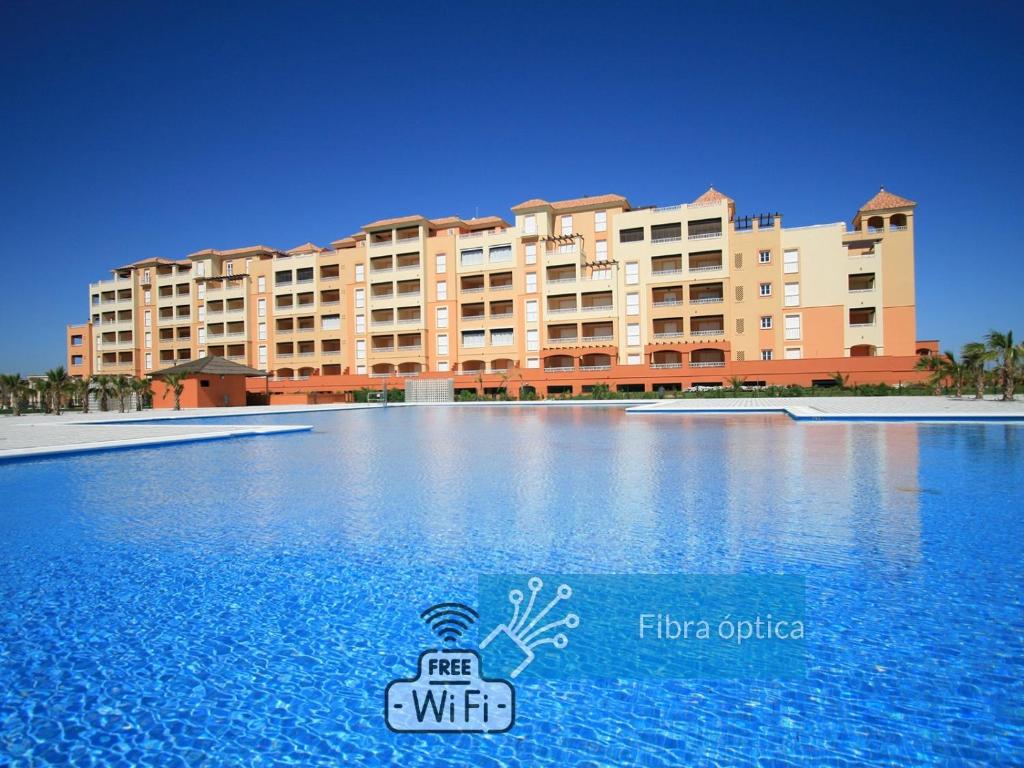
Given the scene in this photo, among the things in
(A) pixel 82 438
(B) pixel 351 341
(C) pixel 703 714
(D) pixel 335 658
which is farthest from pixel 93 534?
(B) pixel 351 341

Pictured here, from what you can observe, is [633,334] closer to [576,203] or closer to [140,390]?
[576,203]

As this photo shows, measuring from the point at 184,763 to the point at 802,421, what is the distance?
19799 mm

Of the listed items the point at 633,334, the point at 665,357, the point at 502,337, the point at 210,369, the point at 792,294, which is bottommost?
the point at 210,369

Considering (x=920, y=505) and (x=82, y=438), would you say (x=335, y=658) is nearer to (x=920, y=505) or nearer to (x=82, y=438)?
(x=920, y=505)

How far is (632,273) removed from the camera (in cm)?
4619

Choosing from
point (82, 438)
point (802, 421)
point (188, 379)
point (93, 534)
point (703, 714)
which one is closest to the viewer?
point (703, 714)

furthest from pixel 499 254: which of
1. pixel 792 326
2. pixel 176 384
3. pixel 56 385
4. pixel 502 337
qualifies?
pixel 56 385

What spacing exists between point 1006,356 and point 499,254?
109 feet

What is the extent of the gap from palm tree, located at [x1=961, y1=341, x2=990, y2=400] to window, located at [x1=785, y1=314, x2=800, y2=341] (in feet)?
44.6

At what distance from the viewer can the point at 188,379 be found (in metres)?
38.8

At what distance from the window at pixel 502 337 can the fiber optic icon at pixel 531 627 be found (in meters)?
44.4

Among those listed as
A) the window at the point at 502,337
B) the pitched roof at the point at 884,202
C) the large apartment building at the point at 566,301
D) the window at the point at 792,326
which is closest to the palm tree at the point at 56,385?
the large apartment building at the point at 566,301

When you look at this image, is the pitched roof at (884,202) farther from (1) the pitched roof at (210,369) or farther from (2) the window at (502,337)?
(1) the pitched roof at (210,369)

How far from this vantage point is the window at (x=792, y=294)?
42.5 meters
